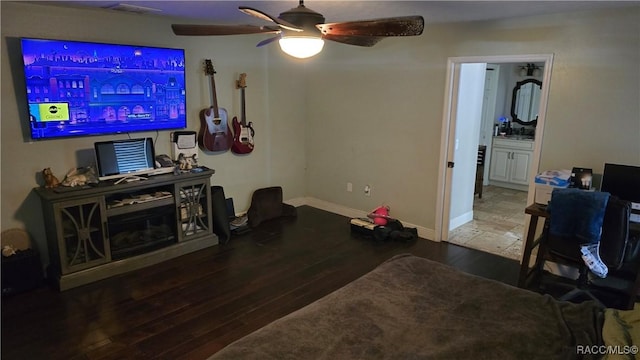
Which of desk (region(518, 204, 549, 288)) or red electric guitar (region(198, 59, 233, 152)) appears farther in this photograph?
red electric guitar (region(198, 59, 233, 152))

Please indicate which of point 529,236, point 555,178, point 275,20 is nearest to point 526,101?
point 555,178

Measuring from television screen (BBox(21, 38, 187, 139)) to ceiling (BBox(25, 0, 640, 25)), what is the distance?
367 millimetres

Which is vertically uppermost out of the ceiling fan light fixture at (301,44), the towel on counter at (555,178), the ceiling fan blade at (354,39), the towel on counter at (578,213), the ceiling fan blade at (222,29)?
the ceiling fan blade at (222,29)

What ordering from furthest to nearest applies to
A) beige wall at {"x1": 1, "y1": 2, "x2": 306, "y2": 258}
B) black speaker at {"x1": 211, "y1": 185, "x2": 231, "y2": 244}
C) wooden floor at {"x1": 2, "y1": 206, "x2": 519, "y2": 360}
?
black speaker at {"x1": 211, "y1": 185, "x2": 231, "y2": 244}, beige wall at {"x1": 1, "y1": 2, "x2": 306, "y2": 258}, wooden floor at {"x1": 2, "y1": 206, "x2": 519, "y2": 360}

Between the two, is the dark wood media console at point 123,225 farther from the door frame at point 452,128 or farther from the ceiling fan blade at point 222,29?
the door frame at point 452,128

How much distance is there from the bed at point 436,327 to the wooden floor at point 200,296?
1.08 meters

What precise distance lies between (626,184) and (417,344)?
97.6 inches

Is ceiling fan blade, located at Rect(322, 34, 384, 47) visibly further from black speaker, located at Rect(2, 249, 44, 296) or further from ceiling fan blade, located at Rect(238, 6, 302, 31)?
black speaker, located at Rect(2, 249, 44, 296)

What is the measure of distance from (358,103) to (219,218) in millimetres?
2119

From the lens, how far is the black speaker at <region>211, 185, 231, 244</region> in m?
4.52

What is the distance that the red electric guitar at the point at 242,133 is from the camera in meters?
4.93

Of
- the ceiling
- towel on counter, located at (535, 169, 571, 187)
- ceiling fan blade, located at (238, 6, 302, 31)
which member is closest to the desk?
towel on counter, located at (535, 169, 571, 187)

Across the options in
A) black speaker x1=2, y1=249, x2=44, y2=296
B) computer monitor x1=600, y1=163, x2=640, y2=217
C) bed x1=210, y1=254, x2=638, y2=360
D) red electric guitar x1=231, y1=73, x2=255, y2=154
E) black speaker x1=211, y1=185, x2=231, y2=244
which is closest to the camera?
bed x1=210, y1=254, x2=638, y2=360

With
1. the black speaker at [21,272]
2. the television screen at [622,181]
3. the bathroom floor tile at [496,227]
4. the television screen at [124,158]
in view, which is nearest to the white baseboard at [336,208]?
the bathroom floor tile at [496,227]
